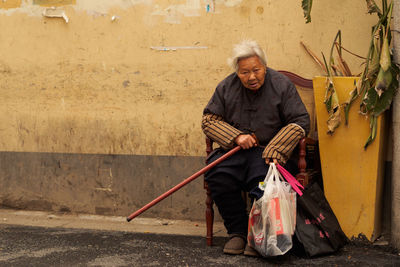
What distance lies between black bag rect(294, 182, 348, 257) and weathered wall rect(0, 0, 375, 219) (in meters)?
1.19

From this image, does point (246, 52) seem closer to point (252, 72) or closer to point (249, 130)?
point (252, 72)

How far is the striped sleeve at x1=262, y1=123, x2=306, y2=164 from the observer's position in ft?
11.0

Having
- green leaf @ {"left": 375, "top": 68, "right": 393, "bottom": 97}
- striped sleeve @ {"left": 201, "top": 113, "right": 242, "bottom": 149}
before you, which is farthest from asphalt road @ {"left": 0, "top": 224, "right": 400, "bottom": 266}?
green leaf @ {"left": 375, "top": 68, "right": 393, "bottom": 97}

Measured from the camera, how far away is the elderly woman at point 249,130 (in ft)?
11.3

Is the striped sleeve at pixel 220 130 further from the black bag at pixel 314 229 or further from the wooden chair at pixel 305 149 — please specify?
the black bag at pixel 314 229

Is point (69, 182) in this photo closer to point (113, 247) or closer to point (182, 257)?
point (113, 247)

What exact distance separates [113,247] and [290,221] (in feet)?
4.30

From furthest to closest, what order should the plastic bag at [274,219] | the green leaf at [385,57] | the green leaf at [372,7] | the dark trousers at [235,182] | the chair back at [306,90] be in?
1. the chair back at [306,90]
2. the green leaf at [372,7]
3. the dark trousers at [235,182]
4. the green leaf at [385,57]
5. the plastic bag at [274,219]

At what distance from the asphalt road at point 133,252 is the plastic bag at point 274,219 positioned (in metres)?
0.13

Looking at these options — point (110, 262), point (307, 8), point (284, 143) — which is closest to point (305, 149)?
point (284, 143)

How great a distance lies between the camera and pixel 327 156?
3.67m

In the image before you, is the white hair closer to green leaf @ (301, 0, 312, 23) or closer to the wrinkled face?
the wrinkled face

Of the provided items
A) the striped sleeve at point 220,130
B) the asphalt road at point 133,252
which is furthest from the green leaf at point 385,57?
the asphalt road at point 133,252

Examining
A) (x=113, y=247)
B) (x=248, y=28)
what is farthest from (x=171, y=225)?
(x=248, y=28)
